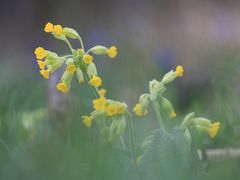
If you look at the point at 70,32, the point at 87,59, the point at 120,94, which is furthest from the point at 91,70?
the point at 120,94

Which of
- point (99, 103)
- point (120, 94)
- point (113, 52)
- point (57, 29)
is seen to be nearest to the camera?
point (99, 103)

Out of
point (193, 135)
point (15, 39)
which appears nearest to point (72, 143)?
point (193, 135)

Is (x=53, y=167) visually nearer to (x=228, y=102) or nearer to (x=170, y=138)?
(x=170, y=138)

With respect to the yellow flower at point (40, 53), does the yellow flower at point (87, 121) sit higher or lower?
lower

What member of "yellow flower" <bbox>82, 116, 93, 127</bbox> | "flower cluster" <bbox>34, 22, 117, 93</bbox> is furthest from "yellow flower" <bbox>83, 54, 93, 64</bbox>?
"yellow flower" <bbox>82, 116, 93, 127</bbox>

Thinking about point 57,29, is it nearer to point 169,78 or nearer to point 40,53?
point 40,53

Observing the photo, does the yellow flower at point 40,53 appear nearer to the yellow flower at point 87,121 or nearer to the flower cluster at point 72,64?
the flower cluster at point 72,64

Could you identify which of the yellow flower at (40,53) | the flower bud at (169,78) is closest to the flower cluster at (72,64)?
the yellow flower at (40,53)

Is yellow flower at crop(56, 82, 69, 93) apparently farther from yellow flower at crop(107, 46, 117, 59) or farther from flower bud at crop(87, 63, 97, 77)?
yellow flower at crop(107, 46, 117, 59)
